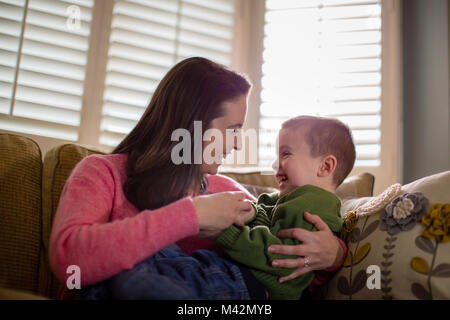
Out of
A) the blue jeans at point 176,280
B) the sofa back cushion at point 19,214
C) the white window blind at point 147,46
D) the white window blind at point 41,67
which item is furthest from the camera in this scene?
the white window blind at point 147,46

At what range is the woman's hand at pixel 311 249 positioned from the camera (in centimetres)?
97

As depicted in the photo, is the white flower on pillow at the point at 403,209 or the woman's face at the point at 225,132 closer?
the white flower on pillow at the point at 403,209

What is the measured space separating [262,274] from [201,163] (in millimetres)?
309

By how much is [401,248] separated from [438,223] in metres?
0.10

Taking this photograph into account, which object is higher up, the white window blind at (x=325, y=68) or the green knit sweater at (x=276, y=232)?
the white window blind at (x=325, y=68)

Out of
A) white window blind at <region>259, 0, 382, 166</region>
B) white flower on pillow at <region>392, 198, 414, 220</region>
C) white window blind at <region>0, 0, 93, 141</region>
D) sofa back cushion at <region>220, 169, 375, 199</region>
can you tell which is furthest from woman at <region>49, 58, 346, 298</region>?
white window blind at <region>259, 0, 382, 166</region>

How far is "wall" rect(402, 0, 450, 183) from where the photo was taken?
2002 millimetres

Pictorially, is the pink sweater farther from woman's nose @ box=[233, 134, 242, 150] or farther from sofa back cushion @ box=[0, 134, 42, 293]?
sofa back cushion @ box=[0, 134, 42, 293]

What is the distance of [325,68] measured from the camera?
7.56 feet

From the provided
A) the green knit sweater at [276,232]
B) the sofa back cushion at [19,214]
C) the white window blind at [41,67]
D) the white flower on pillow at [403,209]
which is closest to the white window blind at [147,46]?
the white window blind at [41,67]

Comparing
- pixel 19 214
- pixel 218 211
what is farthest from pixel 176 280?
pixel 19 214

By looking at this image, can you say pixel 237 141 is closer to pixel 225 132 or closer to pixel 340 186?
pixel 225 132

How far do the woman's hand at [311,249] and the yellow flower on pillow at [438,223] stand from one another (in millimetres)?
212

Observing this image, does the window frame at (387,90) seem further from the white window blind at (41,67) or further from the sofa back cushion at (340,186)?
the white window blind at (41,67)
